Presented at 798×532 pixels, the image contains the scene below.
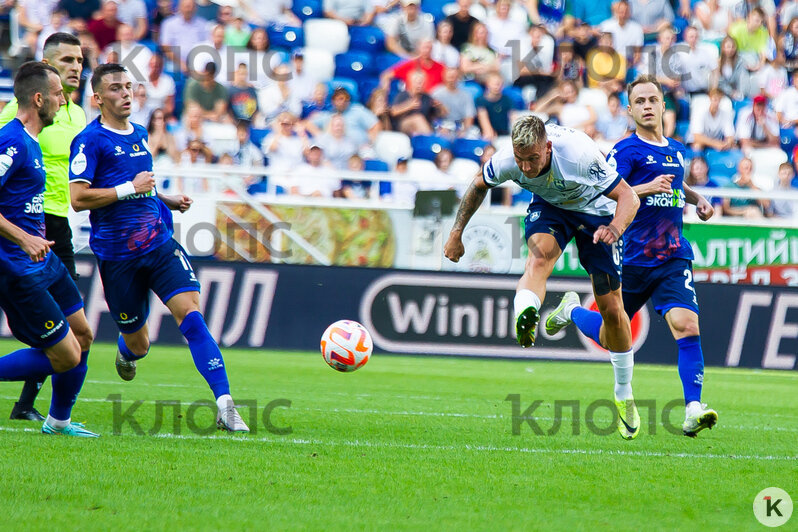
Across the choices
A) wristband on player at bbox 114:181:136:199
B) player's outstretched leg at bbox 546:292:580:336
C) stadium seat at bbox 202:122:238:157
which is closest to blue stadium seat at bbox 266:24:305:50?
stadium seat at bbox 202:122:238:157

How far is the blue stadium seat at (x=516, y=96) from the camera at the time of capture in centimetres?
1772

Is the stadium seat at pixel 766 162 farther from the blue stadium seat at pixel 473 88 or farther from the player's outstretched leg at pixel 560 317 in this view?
the player's outstretched leg at pixel 560 317

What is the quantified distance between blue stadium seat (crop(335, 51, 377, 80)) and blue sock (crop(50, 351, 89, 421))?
41.2 ft

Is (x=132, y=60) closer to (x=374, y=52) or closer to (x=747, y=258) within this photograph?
(x=374, y=52)

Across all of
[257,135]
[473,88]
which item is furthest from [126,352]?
[473,88]

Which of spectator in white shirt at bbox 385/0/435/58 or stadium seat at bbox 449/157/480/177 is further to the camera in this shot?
spectator in white shirt at bbox 385/0/435/58

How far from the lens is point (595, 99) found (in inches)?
704

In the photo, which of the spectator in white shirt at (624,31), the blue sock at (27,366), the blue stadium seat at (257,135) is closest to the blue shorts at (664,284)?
the blue sock at (27,366)

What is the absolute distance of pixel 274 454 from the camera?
5891mm

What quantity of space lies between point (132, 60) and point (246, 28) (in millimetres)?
2094

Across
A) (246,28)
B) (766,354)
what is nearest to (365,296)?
(766,354)

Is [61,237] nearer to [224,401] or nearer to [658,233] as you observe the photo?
[224,401]

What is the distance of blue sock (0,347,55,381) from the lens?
6.32 m

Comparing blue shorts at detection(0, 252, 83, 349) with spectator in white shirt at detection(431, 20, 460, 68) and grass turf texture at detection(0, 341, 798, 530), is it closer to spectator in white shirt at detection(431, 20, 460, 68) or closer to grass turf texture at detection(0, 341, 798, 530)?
grass turf texture at detection(0, 341, 798, 530)
